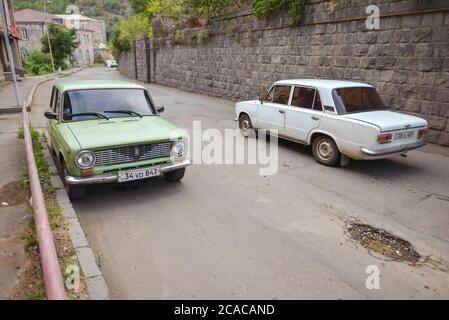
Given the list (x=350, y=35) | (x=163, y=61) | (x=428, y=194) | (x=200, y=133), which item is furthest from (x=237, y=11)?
(x=428, y=194)

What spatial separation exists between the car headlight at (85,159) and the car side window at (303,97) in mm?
4544

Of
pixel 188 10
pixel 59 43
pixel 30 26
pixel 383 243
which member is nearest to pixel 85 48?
pixel 30 26

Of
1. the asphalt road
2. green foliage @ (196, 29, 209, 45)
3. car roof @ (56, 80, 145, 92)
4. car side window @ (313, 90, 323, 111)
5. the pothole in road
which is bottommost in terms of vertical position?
the pothole in road

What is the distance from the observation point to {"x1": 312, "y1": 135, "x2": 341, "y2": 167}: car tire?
646 centimetres

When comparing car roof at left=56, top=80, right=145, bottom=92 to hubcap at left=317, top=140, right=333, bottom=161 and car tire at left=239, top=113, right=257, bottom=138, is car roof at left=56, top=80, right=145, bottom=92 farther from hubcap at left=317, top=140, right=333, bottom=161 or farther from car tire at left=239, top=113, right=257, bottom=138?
hubcap at left=317, top=140, right=333, bottom=161

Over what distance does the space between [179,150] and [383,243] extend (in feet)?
10.2

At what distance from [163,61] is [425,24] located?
18.5 metres

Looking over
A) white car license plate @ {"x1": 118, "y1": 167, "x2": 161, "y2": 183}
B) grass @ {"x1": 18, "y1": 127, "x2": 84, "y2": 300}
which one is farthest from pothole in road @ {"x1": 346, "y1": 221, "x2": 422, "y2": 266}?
grass @ {"x1": 18, "y1": 127, "x2": 84, "y2": 300}

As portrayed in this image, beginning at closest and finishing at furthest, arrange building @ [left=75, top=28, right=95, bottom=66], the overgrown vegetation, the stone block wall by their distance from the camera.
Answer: the stone block wall < the overgrown vegetation < building @ [left=75, top=28, right=95, bottom=66]

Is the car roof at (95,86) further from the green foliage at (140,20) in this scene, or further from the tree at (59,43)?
the tree at (59,43)

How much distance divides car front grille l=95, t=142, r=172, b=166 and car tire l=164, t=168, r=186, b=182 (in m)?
0.54

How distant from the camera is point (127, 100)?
573 cm

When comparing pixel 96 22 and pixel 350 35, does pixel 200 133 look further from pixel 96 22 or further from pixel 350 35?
pixel 96 22

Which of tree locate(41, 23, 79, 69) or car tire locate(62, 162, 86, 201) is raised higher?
tree locate(41, 23, 79, 69)
